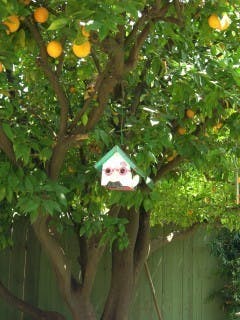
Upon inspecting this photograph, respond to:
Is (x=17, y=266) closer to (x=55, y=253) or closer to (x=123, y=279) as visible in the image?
(x=123, y=279)

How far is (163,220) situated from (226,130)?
2.51 meters

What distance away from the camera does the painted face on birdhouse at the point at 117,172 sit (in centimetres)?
317

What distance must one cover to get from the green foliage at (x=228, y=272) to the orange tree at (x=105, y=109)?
13.1 ft

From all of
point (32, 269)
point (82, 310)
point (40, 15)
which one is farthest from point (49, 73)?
point (32, 269)

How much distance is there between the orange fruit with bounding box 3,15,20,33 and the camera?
300 cm

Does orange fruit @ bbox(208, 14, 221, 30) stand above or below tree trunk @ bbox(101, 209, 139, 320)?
above

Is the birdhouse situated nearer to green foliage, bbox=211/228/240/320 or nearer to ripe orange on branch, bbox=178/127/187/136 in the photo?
ripe orange on branch, bbox=178/127/187/136

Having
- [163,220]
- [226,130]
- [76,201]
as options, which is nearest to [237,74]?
[226,130]

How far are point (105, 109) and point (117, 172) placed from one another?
88 centimetres

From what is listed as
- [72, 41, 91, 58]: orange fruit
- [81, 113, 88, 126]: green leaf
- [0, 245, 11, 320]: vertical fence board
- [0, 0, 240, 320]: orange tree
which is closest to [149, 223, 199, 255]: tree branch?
[0, 0, 240, 320]: orange tree

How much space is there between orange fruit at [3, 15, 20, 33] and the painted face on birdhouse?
0.89 m

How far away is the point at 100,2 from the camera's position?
268 cm

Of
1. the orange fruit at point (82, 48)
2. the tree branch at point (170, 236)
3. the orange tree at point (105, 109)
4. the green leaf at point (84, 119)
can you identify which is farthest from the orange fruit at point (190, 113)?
the tree branch at point (170, 236)

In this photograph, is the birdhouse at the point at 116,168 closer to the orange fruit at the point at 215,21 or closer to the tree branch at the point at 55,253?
the tree branch at the point at 55,253
